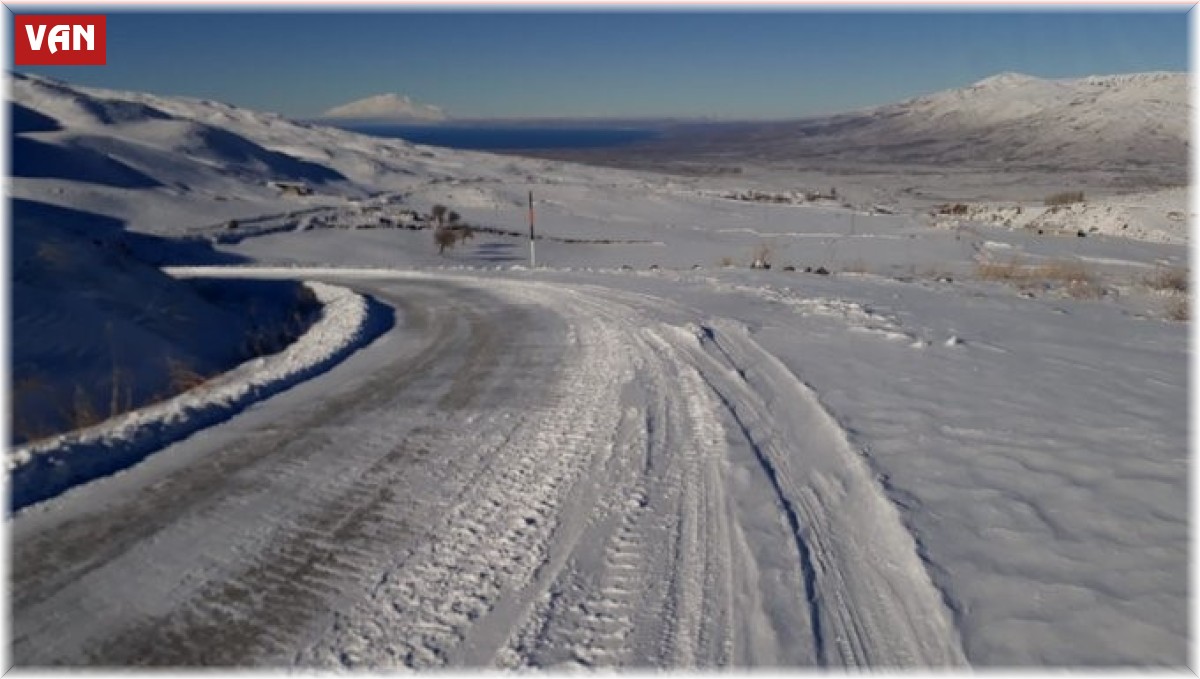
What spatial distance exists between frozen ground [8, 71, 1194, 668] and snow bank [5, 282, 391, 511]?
19 centimetres

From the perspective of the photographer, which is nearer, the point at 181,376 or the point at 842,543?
the point at 842,543

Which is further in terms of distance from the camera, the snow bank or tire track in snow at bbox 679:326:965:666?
the snow bank

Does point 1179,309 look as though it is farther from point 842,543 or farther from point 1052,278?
point 842,543

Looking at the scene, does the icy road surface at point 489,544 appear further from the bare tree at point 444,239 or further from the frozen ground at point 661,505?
the bare tree at point 444,239

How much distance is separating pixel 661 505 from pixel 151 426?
3890mm

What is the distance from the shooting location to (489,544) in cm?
550

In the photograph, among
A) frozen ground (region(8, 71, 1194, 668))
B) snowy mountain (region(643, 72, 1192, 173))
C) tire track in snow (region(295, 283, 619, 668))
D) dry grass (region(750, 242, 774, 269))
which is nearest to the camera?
tire track in snow (region(295, 283, 619, 668))

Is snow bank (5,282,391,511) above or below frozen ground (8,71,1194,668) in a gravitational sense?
above

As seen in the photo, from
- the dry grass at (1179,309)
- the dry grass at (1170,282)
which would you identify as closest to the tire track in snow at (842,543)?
the dry grass at (1179,309)

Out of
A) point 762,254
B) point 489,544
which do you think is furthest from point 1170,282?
point 489,544

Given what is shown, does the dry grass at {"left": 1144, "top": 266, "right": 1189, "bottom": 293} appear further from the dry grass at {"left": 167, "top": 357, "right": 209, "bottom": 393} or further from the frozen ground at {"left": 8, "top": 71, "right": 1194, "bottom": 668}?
the dry grass at {"left": 167, "top": 357, "right": 209, "bottom": 393}

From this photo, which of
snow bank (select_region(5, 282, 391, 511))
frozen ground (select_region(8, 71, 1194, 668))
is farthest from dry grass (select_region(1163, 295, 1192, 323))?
snow bank (select_region(5, 282, 391, 511))

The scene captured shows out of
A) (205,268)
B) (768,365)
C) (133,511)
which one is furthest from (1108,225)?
(133,511)

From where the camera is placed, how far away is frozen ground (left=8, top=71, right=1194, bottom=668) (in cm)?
457
